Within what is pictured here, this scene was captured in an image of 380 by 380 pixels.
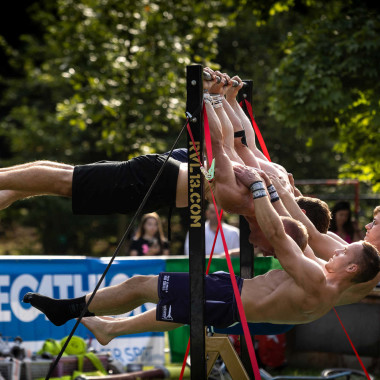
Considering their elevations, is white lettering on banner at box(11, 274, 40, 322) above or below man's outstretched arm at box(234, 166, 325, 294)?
below

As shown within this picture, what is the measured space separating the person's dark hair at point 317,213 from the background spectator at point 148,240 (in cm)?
374

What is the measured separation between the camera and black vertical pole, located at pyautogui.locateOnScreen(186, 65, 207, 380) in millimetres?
4527

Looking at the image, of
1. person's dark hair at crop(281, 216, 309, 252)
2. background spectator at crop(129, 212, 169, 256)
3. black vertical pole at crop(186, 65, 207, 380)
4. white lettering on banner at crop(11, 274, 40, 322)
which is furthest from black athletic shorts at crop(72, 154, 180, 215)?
background spectator at crop(129, 212, 169, 256)

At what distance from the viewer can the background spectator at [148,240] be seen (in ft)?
30.1

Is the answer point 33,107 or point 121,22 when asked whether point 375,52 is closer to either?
point 121,22

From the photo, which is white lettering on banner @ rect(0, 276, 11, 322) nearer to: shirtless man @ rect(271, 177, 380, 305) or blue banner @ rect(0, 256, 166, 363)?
blue banner @ rect(0, 256, 166, 363)

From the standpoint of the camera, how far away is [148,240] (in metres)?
9.26

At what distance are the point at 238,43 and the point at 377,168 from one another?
995 cm

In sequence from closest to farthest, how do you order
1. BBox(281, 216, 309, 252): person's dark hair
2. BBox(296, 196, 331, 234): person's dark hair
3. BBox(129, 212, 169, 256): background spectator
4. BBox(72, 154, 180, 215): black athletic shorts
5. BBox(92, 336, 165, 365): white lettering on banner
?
BBox(281, 216, 309, 252): person's dark hair, BBox(72, 154, 180, 215): black athletic shorts, BBox(296, 196, 331, 234): person's dark hair, BBox(92, 336, 165, 365): white lettering on banner, BBox(129, 212, 169, 256): background spectator

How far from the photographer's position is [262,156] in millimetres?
5867

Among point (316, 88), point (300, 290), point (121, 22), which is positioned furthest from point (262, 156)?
point (121, 22)

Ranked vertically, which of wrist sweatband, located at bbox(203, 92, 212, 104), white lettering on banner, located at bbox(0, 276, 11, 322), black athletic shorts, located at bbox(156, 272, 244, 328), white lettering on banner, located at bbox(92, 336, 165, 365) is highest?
wrist sweatband, located at bbox(203, 92, 212, 104)

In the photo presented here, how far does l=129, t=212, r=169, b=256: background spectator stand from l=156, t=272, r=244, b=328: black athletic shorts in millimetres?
4212

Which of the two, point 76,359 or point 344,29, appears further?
point 344,29
